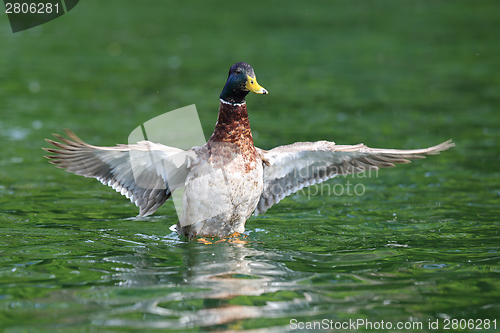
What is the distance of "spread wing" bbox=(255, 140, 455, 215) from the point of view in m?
7.27

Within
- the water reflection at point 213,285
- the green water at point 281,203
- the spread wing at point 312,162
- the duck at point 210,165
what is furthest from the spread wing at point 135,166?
the spread wing at point 312,162

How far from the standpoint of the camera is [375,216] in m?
8.38

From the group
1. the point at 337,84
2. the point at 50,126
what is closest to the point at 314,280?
the point at 50,126

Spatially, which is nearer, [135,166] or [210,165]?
[210,165]

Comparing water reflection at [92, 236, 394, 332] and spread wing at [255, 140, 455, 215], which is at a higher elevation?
spread wing at [255, 140, 455, 215]

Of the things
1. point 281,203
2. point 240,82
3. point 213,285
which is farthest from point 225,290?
point 281,203

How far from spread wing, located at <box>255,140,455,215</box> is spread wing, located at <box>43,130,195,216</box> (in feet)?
3.49

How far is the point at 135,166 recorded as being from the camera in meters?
6.92

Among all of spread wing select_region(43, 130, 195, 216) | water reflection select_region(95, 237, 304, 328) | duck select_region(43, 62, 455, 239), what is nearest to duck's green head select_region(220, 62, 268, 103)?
duck select_region(43, 62, 455, 239)

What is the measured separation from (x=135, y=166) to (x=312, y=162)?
82.8 inches

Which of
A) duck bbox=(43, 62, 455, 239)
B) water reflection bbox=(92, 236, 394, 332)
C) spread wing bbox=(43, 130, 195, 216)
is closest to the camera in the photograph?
water reflection bbox=(92, 236, 394, 332)

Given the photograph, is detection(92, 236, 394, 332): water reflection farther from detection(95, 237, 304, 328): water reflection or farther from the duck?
the duck

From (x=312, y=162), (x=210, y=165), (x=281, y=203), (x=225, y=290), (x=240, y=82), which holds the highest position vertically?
(x=240, y=82)

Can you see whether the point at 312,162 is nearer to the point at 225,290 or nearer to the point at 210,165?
the point at 210,165
